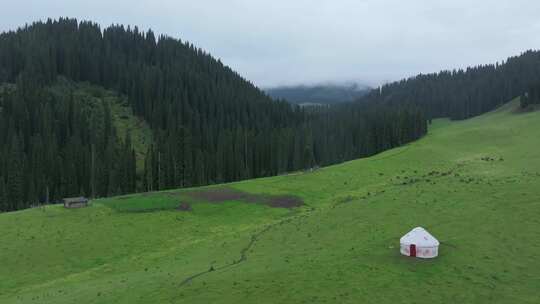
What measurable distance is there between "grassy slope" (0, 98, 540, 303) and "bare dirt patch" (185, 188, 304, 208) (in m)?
2.25

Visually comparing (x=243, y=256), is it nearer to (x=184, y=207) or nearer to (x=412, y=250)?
(x=412, y=250)

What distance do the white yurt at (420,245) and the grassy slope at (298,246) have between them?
2.72 ft

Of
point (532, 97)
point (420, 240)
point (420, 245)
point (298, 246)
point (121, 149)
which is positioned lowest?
point (298, 246)

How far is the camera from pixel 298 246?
147 feet

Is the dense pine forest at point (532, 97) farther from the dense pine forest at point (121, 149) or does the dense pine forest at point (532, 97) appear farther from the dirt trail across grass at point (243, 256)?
the dirt trail across grass at point (243, 256)

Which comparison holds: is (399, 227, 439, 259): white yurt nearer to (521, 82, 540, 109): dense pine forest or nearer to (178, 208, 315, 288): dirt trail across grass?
(178, 208, 315, 288): dirt trail across grass

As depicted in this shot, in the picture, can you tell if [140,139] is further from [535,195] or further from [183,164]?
[535,195]

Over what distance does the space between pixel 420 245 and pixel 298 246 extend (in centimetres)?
1213

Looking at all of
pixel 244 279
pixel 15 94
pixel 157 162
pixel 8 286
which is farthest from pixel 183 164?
pixel 244 279

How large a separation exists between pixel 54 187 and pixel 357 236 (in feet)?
350

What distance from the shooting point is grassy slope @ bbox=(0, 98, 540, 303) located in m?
31.5

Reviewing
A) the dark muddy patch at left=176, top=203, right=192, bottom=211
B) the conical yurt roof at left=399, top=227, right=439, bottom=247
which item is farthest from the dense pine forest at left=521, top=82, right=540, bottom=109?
the conical yurt roof at left=399, top=227, right=439, bottom=247

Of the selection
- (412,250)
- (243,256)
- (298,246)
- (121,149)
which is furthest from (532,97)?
(243,256)

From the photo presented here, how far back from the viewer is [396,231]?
45812 millimetres
